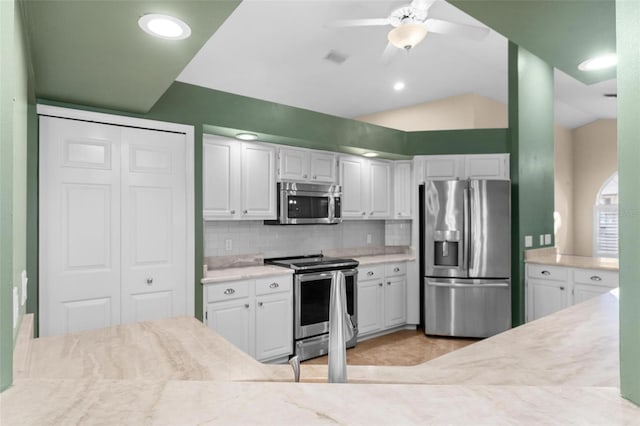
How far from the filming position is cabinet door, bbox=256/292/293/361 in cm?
335

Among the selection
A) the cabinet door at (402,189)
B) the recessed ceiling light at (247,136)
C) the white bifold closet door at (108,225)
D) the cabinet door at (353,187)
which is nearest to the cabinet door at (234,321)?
the white bifold closet door at (108,225)

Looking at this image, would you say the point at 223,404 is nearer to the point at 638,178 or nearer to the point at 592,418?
the point at 592,418

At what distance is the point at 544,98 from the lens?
4445 millimetres

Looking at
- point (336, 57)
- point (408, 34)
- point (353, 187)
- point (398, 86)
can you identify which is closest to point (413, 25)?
point (408, 34)

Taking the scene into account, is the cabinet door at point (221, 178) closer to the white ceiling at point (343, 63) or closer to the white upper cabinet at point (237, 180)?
the white upper cabinet at point (237, 180)

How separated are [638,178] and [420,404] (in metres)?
0.48

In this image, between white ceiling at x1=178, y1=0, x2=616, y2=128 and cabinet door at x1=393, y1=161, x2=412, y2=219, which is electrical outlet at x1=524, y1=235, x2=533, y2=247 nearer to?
cabinet door at x1=393, y1=161, x2=412, y2=219

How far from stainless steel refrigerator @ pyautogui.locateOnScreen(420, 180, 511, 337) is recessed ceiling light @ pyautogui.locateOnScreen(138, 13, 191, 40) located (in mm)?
3346

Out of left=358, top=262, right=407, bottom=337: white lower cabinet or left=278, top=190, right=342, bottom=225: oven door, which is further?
left=358, top=262, right=407, bottom=337: white lower cabinet

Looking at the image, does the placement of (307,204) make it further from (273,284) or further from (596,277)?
(596,277)

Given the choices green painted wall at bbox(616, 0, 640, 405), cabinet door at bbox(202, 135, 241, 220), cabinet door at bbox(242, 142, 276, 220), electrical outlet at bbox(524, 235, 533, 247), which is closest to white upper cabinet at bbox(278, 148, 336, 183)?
cabinet door at bbox(242, 142, 276, 220)

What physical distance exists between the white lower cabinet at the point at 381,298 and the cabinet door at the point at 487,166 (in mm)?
1368

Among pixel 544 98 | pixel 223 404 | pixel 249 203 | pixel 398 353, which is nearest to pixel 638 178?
pixel 223 404

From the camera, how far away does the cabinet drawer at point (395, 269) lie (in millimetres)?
4429
